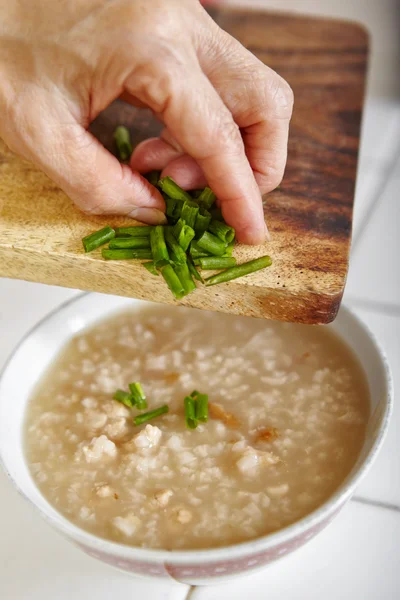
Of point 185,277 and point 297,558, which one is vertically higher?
point 185,277

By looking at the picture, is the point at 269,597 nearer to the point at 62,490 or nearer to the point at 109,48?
the point at 62,490

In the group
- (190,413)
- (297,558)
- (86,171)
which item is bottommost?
(297,558)

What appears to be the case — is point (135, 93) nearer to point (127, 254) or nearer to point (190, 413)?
point (127, 254)

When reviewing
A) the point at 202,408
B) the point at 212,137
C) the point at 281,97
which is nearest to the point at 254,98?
the point at 281,97

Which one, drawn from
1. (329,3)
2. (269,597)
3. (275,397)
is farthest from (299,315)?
(329,3)

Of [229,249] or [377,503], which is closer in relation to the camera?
[229,249]

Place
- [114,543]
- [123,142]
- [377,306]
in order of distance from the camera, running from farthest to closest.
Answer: [377,306], [123,142], [114,543]

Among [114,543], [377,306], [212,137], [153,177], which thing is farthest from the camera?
[377,306]
